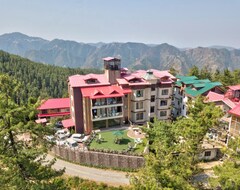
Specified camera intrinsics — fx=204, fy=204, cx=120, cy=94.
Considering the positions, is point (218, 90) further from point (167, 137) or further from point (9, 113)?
point (9, 113)

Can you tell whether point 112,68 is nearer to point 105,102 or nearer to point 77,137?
point 105,102

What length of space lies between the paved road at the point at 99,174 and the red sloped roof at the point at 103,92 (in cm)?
1436

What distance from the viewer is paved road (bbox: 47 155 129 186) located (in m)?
30.8

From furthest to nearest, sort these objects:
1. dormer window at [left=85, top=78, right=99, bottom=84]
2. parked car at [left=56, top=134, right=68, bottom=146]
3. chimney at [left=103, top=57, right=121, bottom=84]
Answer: chimney at [left=103, top=57, right=121, bottom=84], dormer window at [left=85, top=78, right=99, bottom=84], parked car at [left=56, top=134, right=68, bottom=146]

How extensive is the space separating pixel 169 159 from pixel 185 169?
→ 2732 millimetres

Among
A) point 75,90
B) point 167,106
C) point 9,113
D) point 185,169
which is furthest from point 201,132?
point 75,90

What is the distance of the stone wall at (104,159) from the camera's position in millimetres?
33312

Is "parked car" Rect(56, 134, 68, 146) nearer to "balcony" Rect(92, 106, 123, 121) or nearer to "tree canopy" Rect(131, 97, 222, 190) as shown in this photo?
"balcony" Rect(92, 106, 123, 121)

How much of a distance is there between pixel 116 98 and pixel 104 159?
49.5 feet

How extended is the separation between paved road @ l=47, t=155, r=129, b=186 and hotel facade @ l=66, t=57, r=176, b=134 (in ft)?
37.1

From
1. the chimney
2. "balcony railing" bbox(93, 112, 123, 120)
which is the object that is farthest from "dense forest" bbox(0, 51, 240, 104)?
"balcony railing" bbox(93, 112, 123, 120)

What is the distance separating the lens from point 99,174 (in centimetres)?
3256

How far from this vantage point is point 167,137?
87.6ft

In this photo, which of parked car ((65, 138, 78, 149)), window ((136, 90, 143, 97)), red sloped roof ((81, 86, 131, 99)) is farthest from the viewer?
window ((136, 90, 143, 97))
